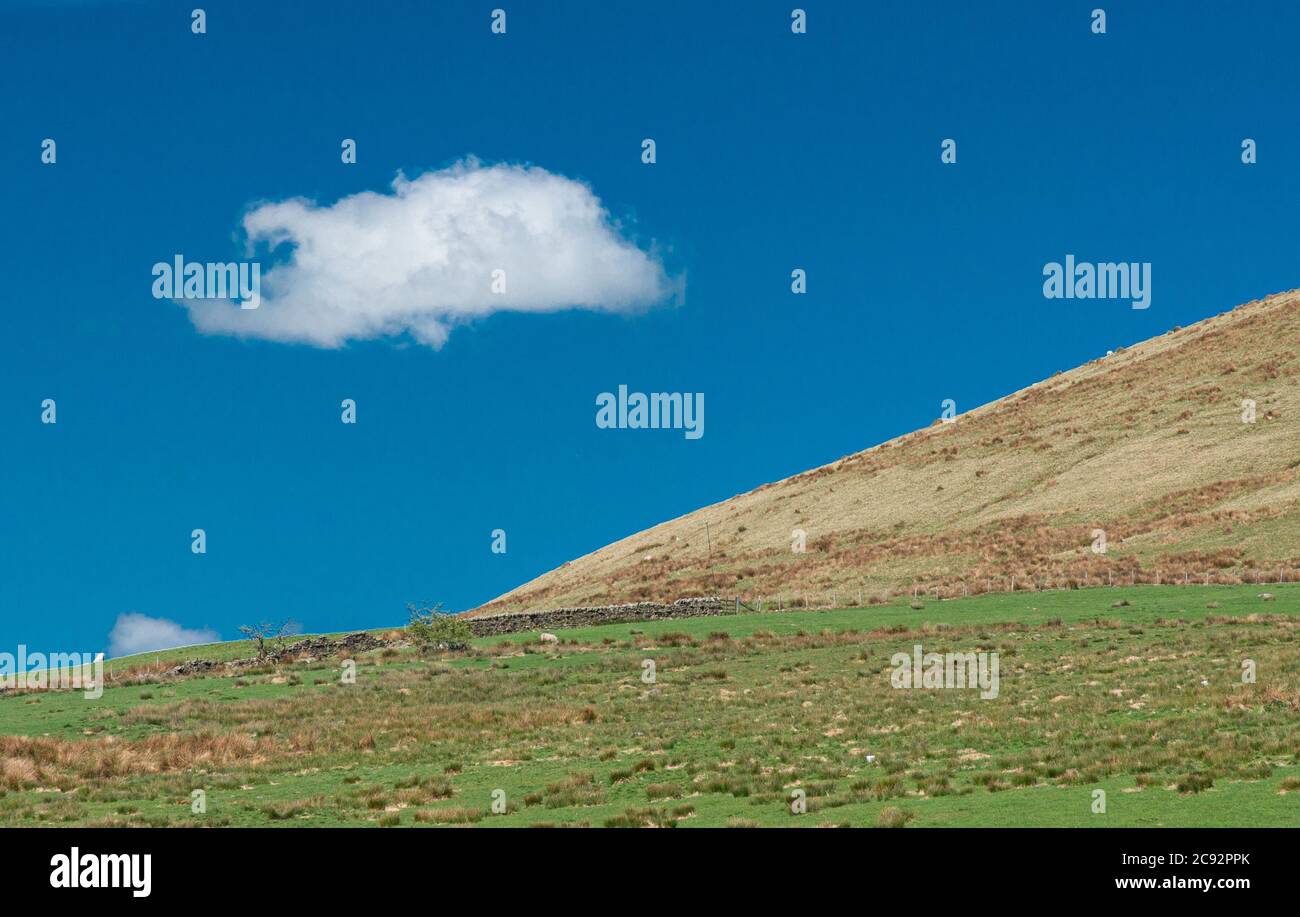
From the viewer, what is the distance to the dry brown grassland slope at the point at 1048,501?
3091 inches

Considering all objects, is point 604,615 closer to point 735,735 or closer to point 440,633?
point 440,633

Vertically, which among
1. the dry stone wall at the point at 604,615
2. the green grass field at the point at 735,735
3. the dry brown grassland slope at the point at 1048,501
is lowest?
the green grass field at the point at 735,735

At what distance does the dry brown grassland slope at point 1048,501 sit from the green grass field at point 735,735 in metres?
18.3

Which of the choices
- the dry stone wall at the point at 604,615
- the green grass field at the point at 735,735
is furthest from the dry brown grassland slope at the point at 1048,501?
the green grass field at the point at 735,735

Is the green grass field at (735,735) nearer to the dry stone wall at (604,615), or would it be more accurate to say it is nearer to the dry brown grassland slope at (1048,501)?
the dry stone wall at (604,615)

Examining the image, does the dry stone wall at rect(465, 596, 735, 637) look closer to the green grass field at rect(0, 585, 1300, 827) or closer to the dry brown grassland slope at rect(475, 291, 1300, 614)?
the dry brown grassland slope at rect(475, 291, 1300, 614)

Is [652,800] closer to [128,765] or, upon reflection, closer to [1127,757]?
[1127,757]

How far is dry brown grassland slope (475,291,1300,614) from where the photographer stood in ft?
258

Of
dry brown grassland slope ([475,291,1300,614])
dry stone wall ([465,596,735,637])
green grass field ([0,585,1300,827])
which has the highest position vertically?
dry brown grassland slope ([475,291,1300,614])

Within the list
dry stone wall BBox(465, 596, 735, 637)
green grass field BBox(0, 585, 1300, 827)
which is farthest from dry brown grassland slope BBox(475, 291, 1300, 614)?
green grass field BBox(0, 585, 1300, 827)

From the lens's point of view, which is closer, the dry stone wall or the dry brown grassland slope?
the dry stone wall

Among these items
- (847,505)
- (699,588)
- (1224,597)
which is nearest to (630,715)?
(1224,597)

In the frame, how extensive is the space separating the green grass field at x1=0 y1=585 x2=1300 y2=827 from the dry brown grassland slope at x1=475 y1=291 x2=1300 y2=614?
18.3m
